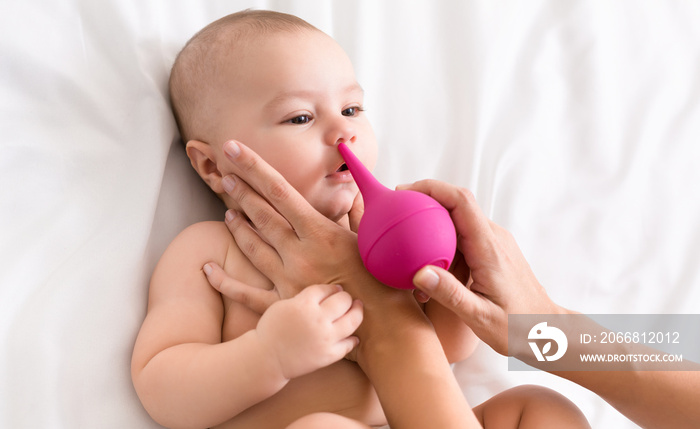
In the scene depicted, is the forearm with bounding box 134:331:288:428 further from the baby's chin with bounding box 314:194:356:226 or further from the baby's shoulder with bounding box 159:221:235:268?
the baby's chin with bounding box 314:194:356:226

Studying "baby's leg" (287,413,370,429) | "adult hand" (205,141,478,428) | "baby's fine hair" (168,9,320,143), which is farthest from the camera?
"baby's fine hair" (168,9,320,143)

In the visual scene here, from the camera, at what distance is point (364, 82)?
1.53m

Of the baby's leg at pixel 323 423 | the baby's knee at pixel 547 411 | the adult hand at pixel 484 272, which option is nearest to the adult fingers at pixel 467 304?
the adult hand at pixel 484 272

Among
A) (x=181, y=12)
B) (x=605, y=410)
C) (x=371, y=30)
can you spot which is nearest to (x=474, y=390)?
(x=605, y=410)

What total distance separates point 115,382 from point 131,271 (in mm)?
186

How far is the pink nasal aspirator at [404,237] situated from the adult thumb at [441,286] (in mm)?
24

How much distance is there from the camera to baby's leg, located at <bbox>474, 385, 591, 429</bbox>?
3.23 feet

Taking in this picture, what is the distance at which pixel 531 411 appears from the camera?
1012 mm

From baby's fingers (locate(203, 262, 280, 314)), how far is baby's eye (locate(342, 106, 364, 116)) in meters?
0.38

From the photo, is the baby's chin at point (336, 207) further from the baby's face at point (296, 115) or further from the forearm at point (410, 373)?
the forearm at point (410, 373)

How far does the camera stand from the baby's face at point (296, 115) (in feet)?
3.54

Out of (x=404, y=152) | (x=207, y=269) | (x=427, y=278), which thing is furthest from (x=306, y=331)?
(x=404, y=152)

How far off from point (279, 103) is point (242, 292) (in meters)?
0.34

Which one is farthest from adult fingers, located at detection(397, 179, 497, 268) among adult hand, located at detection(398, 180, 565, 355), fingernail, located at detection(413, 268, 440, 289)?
fingernail, located at detection(413, 268, 440, 289)
